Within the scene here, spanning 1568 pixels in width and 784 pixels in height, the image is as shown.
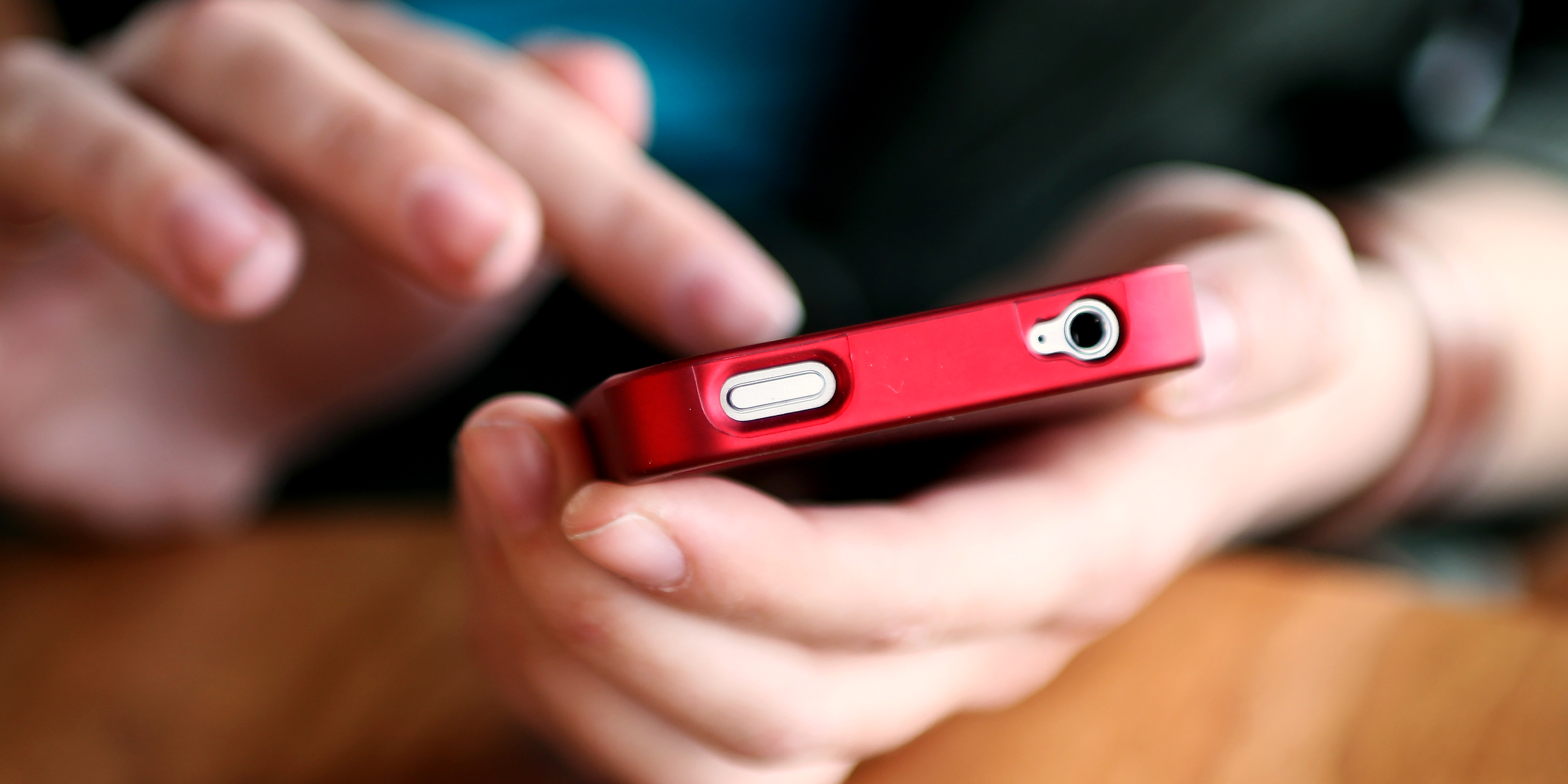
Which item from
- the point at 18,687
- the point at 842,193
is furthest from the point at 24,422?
the point at 842,193

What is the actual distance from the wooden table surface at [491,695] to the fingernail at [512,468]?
20 cm

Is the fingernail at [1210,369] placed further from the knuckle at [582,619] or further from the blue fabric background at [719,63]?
the blue fabric background at [719,63]

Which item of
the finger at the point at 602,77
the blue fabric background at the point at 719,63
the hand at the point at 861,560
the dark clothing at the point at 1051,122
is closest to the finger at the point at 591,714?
the hand at the point at 861,560

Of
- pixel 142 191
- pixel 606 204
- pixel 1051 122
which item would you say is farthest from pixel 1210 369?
pixel 1051 122

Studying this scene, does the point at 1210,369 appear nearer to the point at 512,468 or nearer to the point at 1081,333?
the point at 1081,333

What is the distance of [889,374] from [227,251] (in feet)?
1.59

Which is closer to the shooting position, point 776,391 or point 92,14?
point 776,391

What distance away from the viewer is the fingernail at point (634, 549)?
1.11 feet

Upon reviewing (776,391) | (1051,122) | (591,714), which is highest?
(1051,122)

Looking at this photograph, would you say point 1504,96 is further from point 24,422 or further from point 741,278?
point 24,422

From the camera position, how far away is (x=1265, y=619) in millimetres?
549

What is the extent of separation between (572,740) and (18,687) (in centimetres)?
45

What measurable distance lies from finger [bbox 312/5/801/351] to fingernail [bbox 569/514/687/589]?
275 millimetres

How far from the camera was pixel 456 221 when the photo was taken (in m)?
0.59
